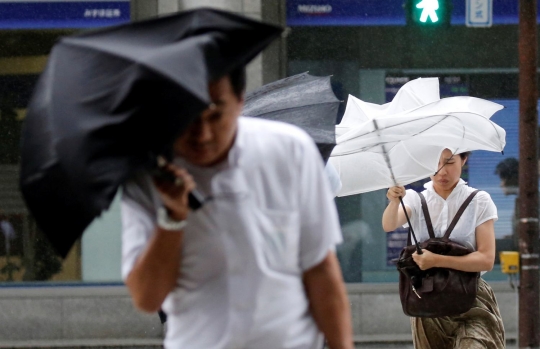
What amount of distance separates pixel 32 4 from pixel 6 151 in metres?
1.65

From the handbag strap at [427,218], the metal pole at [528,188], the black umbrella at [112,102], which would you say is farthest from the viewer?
the metal pole at [528,188]

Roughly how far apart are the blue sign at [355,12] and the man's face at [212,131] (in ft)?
28.2

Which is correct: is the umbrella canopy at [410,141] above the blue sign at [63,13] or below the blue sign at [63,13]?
below

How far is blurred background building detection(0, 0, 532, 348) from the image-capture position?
10.6m

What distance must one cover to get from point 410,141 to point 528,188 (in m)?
3.13

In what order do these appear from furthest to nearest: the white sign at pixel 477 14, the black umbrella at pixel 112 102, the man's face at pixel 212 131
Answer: the white sign at pixel 477 14
the man's face at pixel 212 131
the black umbrella at pixel 112 102

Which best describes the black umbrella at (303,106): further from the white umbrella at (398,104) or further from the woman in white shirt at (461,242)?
the woman in white shirt at (461,242)

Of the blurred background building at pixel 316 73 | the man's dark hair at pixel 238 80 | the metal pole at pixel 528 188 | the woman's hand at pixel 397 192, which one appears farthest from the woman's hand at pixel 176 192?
the blurred background building at pixel 316 73

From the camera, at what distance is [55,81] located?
229 cm

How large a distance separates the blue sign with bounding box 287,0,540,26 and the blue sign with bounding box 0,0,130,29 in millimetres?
1907

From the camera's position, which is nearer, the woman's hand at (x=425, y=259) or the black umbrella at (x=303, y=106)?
the black umbrella at (x=303, y=106)

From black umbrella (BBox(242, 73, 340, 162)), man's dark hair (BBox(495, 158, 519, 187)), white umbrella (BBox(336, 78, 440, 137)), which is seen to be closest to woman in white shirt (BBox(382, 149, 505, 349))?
white umbrella (BBox(336, 78, 440, 137))

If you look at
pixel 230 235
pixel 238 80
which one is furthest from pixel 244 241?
pixel 238 80

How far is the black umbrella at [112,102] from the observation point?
6.75ft
